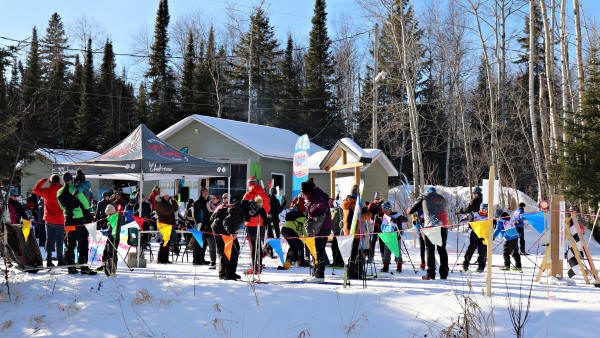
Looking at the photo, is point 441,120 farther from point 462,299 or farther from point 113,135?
point 462,299

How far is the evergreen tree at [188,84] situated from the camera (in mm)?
47125

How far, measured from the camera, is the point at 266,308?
746 centimetres

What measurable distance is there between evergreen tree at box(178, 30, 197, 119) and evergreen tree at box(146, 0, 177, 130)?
41.2 inches

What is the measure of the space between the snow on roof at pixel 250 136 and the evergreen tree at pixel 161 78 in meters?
19.4

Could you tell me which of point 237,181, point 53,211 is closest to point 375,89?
point 237,181

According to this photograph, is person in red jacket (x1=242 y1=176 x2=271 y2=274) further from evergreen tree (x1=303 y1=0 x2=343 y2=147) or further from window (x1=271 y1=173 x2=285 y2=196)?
evergreen tree (x1=303 y1=0 x2=343 y2=147)

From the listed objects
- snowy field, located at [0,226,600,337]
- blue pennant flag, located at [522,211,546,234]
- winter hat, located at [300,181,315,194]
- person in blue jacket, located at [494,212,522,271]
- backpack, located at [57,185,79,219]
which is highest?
winter hat, located at [300,181,315,194]

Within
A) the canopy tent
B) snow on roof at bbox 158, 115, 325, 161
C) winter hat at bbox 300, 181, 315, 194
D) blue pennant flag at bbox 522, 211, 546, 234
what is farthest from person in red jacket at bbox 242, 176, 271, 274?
snow on roof at bbox 158, 115, 325, 161

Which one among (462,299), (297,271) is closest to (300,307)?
(462,299)

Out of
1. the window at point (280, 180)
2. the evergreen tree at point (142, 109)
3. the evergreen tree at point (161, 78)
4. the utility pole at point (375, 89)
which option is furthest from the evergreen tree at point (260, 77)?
the utility pole at point (375, 89)

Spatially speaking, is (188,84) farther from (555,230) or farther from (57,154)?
(555,230)

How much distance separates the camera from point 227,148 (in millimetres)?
26047

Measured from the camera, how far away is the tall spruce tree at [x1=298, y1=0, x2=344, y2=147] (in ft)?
152

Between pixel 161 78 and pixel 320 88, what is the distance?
48.6 feet
